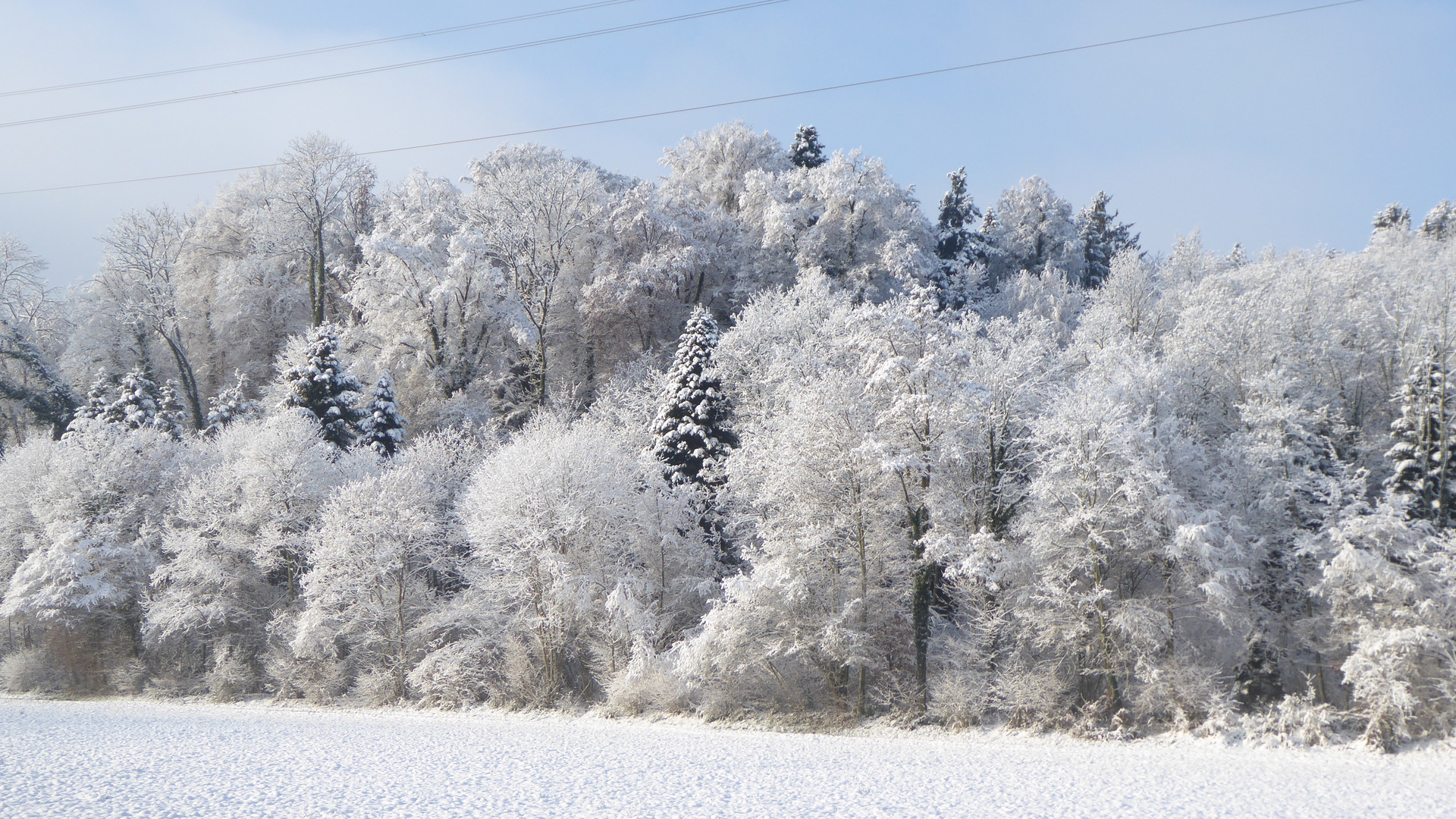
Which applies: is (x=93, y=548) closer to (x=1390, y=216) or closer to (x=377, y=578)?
(x=377, y=578)

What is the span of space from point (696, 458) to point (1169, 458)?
14.1 metres

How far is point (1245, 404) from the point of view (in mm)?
23672

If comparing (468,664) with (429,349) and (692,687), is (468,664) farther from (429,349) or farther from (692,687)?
(429,349)

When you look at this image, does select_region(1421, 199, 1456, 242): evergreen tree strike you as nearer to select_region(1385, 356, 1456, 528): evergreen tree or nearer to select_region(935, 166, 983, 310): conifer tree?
select_region(935, 166, 983, 310): conifer tree

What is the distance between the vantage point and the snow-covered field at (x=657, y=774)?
50.6 feet

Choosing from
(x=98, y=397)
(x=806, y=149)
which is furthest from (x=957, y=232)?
(x=98, y=397)

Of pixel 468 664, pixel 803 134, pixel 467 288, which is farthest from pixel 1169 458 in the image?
pixel 803 134

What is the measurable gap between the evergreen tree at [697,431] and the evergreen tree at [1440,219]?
5263 cm

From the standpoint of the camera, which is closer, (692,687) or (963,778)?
(963,778)

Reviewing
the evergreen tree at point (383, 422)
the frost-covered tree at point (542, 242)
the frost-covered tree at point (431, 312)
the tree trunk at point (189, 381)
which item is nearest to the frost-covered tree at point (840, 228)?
the frost-covered tree at point (542, 242)

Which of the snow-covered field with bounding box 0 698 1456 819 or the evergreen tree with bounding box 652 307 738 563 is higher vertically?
the evergreen tree with bounding box 652 307 738 563

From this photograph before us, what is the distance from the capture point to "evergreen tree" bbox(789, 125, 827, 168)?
52.3m

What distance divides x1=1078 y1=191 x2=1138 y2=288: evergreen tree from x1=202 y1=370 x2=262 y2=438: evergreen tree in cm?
4886

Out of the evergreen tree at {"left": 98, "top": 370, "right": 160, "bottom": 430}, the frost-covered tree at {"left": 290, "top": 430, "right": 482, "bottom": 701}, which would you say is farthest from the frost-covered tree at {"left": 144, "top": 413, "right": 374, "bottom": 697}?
the evergreen tree at {"left": 98, "top": 370, "right": 160, "bottom": 430}
